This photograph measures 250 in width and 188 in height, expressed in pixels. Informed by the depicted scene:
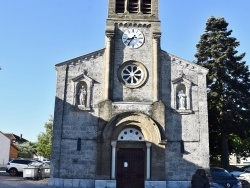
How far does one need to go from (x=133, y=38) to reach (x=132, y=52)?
3.61ft

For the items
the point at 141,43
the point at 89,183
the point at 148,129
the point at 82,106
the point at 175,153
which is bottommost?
the point at 89,183

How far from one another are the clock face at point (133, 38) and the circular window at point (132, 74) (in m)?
1.37

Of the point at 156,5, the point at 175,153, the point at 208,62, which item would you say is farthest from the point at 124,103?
the point at 208,62

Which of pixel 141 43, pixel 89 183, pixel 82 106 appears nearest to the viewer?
pixel 89 183

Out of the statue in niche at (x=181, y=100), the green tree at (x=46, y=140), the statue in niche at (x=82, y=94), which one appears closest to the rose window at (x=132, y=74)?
the statue in niche at (x=82, y=94)

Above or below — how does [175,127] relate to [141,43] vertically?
below

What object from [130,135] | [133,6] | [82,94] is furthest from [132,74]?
[133,6]

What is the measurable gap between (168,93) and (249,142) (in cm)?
2322

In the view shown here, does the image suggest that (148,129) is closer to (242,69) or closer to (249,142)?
(242,69)

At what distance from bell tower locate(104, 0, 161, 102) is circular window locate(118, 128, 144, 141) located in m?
2.09

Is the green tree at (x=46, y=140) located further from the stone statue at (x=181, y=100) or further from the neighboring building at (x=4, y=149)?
the stone statue at (x=181, y=100)

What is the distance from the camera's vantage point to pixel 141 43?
22203 millimetres

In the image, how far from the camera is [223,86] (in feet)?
93.9

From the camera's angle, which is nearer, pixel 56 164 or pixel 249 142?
pixel 56 164
